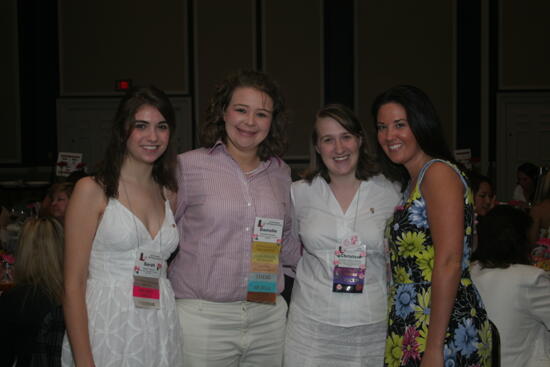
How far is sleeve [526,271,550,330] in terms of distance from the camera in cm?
273

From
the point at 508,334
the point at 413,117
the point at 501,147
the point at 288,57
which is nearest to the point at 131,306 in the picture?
the point at 413,117

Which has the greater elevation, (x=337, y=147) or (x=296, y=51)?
(x=296, y=51)

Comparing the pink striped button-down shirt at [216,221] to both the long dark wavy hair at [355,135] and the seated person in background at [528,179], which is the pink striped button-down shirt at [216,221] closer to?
the long dark wavy hair at [355,135]

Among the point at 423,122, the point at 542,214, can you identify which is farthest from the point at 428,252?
the point at 542,214

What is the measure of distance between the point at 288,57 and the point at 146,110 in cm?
822

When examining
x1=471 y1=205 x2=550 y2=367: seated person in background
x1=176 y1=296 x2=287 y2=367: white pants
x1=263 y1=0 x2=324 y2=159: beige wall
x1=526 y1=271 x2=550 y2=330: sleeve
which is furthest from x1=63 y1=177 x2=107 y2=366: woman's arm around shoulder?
x1=263 y1=0 x2=324 y2=159: beige wall

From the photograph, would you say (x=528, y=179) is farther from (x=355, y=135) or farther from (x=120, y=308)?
(x=120, y=308)

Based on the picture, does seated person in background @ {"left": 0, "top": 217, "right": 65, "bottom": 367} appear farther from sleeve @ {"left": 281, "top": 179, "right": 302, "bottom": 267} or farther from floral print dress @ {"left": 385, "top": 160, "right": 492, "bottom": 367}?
floral print dress @ {"left": 385, "top": 160, "right": 492, "bottom": 367}

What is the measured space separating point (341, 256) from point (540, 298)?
1.14 metres

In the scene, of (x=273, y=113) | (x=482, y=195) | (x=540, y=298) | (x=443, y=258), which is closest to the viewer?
(x=443, y=258)

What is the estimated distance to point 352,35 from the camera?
399 inches

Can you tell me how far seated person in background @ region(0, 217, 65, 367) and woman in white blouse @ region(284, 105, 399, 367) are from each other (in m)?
1.08

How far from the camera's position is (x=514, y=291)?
9.09ft

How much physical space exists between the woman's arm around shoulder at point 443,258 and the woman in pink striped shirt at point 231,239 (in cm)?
67
